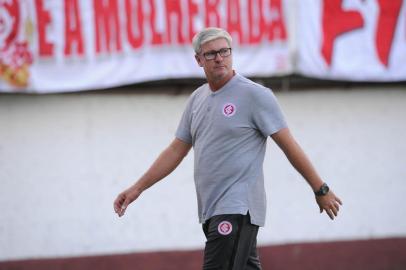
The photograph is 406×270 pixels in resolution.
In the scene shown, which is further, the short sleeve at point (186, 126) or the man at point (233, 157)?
the short sleeve at point (186, 126)

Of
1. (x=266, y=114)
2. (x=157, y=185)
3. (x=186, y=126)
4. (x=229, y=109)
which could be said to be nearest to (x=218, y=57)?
(x=229, y=109)

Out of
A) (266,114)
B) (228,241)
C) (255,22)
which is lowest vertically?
(228,241)

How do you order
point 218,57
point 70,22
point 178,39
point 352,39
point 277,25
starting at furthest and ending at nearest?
1. point 352,39
2. point 277,25
3. point 178,39
4. point 70,22
5. point 218,57

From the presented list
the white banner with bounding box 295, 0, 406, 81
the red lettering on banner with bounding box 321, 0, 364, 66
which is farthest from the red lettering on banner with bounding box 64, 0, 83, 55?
the red lettering on banner with bounding box 321, 0, 364, 66

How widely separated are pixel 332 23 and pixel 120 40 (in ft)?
5.81

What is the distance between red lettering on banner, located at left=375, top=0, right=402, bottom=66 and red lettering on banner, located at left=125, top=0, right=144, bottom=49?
6.55 ft

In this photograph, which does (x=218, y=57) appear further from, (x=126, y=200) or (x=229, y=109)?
(x=126, y=200)

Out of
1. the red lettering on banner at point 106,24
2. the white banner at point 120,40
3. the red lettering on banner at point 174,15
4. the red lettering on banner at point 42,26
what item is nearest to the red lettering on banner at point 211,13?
the white banner at point 120,40

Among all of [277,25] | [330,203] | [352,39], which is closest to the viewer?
[330,203]

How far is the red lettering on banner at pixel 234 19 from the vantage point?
6992 millimetres

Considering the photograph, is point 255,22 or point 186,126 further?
point 255,22

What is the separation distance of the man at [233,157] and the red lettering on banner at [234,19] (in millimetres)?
2326

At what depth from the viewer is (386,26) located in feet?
23.6

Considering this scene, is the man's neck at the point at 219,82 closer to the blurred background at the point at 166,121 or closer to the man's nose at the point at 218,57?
the man's nose at the point at 218,57
